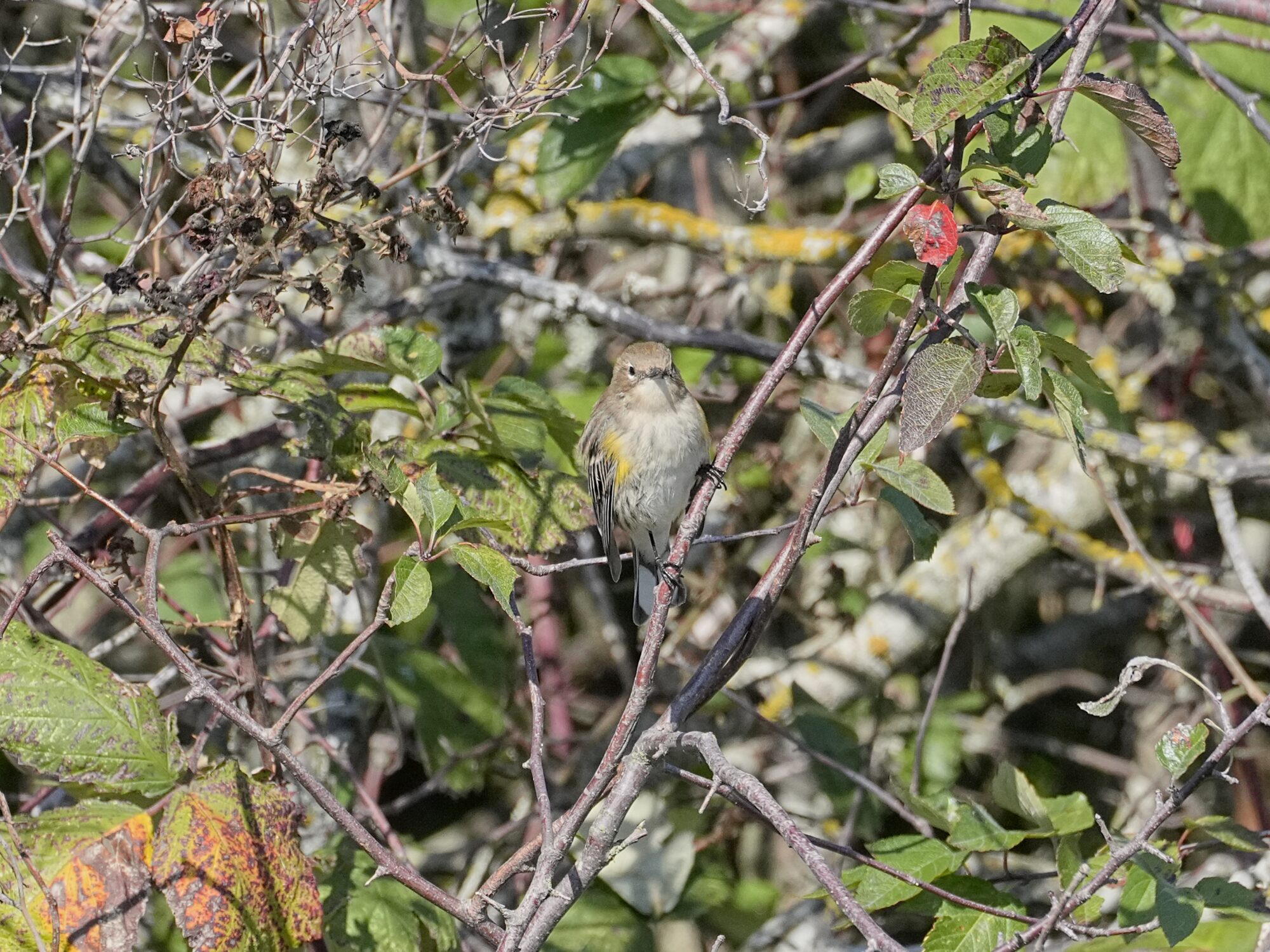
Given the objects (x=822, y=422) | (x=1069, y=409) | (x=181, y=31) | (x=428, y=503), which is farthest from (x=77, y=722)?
(x=1069, y=409)

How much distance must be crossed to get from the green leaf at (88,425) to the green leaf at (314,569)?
17.7 inches

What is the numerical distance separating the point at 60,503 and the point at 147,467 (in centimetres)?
134

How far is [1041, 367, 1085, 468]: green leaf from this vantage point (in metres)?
1.79

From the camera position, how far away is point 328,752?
3.17 meters

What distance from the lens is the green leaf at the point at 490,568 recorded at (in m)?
1.93

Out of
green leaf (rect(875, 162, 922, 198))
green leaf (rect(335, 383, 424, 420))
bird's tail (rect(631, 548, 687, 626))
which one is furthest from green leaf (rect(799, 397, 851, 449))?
bird's tail (rect(631, 548, 687, 626))

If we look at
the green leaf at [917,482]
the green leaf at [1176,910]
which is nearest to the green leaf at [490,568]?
the green leaf at [917,482]

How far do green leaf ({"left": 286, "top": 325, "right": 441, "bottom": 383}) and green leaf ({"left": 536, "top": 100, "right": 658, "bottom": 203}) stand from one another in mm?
1138

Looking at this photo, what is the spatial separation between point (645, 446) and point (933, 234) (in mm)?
2109

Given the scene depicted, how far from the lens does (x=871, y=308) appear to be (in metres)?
2.05

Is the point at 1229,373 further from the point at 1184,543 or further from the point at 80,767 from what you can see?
the point at 80,767

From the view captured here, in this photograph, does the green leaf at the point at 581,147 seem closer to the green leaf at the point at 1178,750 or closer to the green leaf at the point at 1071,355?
the green leaf at the point at 1071,355

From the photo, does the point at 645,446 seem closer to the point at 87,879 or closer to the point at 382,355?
the point at 382,355

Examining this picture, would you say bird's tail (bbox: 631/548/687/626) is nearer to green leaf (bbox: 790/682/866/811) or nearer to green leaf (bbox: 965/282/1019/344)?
green leaf (bbox: 790/682/866/811)
